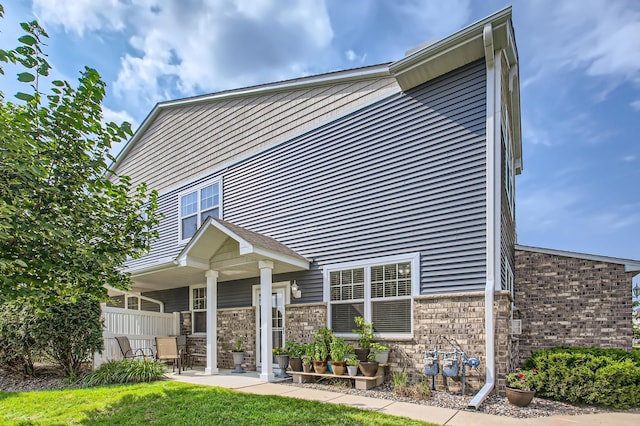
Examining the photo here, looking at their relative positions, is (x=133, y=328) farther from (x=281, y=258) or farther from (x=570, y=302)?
(x=570, y=302)

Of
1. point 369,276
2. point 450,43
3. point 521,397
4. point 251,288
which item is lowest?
point 521,397

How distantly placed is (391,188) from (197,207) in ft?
22.9

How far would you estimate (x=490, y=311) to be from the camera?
6750 mm

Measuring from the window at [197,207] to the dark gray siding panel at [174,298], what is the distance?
1.69 metres

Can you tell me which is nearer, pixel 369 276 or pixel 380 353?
pixel 380 353

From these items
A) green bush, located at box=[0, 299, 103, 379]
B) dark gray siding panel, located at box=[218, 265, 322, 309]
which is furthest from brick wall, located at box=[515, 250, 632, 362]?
green bush, located at box=[0, 299, 103, 379]

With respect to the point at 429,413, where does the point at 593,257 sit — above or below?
above

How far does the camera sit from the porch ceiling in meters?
8.61

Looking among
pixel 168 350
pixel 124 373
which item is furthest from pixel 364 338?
pixel 168 350

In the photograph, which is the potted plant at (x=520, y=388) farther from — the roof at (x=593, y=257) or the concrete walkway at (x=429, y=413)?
the roof at (x=593, y=257)

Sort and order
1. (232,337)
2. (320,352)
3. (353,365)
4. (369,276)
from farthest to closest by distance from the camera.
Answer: (232,337)
(369,276)
(320,352)
(353,365)

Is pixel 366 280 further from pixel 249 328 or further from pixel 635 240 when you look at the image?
pixel 635 240

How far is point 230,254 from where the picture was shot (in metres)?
9.48

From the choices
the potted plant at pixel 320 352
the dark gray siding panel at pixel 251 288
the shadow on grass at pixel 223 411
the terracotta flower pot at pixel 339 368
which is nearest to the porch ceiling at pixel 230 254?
the dark gray siding panel at pixel 251 288
